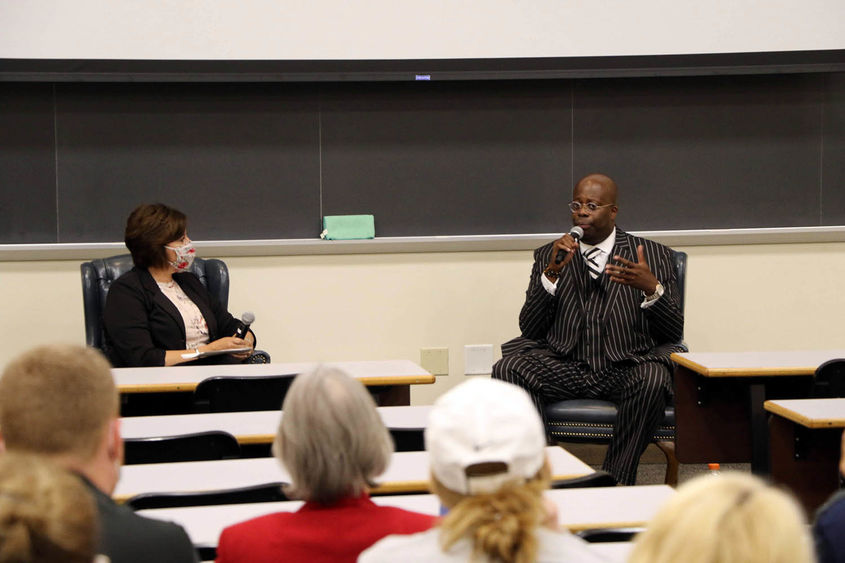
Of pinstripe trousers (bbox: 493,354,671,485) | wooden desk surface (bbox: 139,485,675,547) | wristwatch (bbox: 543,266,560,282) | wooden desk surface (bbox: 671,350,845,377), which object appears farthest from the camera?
wristwatch (bbox: 543,266,560,282)

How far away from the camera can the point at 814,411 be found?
3209 millimetres

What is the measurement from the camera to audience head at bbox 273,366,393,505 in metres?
1.82

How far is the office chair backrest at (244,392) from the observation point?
3.53 meters

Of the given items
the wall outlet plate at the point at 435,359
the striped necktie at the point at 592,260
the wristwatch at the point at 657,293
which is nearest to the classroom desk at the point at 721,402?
the wristwatch at the point at 657,293

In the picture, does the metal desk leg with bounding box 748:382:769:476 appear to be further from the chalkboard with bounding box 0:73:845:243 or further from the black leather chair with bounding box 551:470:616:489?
the chalkboard with bounding box 0:73:845:243

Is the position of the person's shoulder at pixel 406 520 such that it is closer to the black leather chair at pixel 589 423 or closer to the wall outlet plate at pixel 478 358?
the black leather chair at pixel 589 423

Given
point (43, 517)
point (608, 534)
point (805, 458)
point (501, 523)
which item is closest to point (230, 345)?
point (805, 458)

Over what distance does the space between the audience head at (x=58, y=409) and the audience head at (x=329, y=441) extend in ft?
1.03

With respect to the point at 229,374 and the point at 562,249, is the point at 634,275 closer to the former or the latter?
the point at 562,249

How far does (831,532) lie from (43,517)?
121 cm

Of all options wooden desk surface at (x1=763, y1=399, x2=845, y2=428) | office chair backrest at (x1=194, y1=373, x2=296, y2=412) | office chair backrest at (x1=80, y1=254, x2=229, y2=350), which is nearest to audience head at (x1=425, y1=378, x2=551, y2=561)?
wooden desk surface at (x1=763, y1=399, x2=845, y2=428)

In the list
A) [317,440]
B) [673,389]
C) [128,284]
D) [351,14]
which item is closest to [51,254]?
[128,284]

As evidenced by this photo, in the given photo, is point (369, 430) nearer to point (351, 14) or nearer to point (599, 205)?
point (599, 205)

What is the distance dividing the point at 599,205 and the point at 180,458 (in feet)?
8.44
